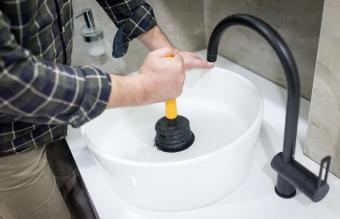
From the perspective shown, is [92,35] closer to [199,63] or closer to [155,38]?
[155,38]

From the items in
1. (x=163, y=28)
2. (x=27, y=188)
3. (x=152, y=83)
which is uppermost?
(x=152, y=83)

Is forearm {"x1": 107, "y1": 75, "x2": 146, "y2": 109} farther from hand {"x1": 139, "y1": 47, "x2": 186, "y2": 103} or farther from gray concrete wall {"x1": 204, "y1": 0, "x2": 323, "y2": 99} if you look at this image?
gray concrete wall {"x1": 204, "y1": 0, "x2": 323, "y2": 99}

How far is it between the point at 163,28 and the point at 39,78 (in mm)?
613

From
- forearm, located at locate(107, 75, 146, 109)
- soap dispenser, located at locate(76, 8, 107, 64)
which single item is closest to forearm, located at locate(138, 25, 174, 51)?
soap dispenser, located at locate(76, 8, 107, 64)

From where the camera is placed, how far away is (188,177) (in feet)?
1.74

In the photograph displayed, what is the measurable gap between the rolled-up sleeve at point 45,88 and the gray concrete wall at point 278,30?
1.52 feet

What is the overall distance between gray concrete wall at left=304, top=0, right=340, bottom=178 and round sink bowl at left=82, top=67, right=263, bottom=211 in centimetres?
10

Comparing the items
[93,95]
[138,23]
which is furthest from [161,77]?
[138,23]

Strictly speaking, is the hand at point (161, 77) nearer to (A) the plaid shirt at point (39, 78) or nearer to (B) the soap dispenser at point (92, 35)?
(A) the plaid shirt at point (39, 78)

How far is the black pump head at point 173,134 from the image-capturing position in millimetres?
654

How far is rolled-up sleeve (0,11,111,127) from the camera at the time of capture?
1.25 feet

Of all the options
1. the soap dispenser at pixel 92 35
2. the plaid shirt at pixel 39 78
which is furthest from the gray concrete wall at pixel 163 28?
the plaid shirt at pixel 39 78

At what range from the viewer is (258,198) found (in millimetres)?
595

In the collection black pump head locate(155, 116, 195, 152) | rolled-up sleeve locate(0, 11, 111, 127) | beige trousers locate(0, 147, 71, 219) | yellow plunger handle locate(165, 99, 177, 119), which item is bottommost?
beige trousers locate(0, 147, 71, 219)
